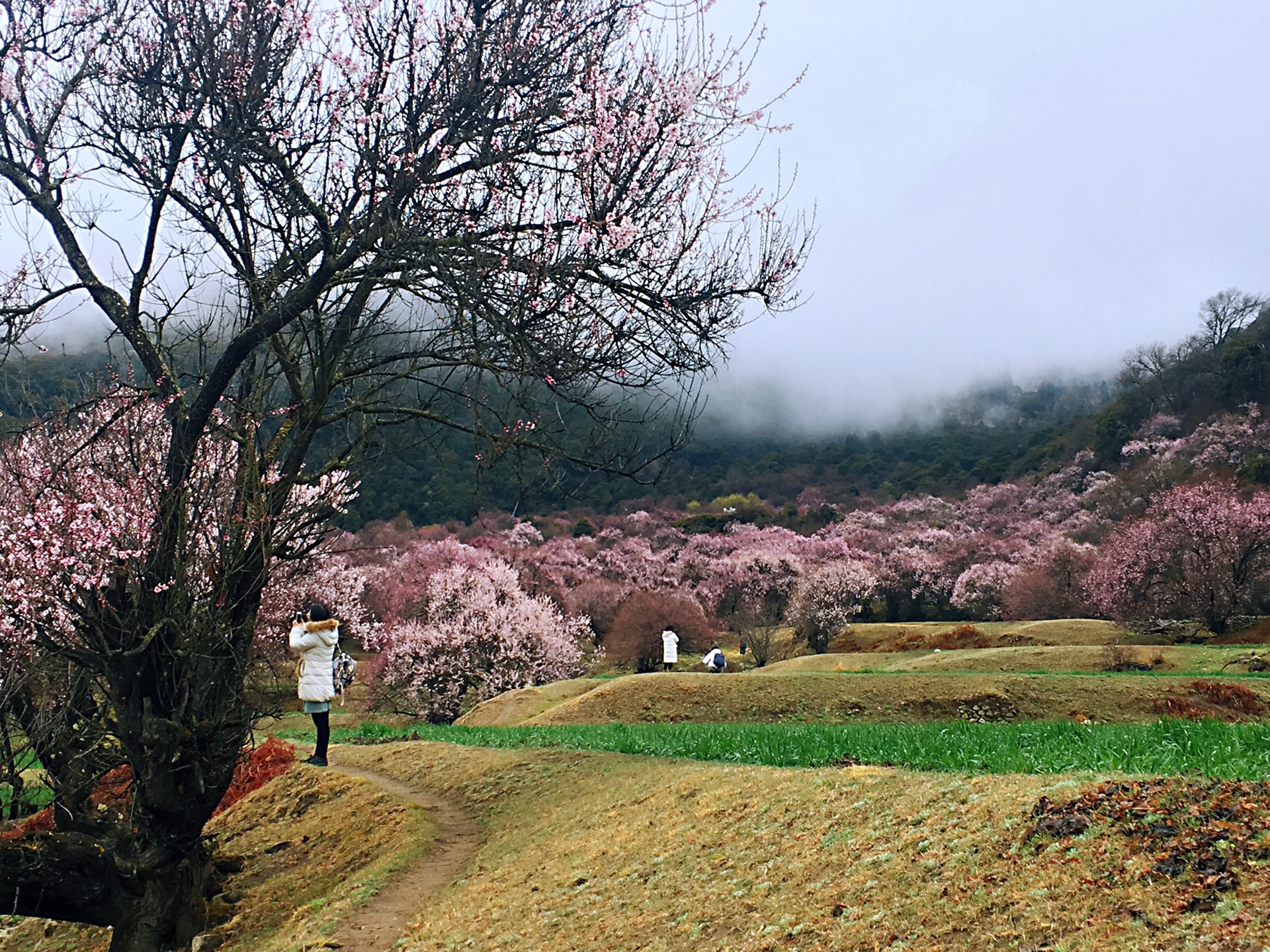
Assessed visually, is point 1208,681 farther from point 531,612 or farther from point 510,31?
point 531,612

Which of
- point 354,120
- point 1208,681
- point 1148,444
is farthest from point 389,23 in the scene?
point 1148,444

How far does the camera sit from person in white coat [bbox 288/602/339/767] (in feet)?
37.8

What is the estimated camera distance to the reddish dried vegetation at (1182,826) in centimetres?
361

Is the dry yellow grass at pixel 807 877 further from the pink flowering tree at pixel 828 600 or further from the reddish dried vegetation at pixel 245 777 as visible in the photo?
the pink flowering tree at pixel 828 600

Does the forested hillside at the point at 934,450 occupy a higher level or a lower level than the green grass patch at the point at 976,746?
higher

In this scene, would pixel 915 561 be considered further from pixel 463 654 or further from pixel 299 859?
pixel 299 859

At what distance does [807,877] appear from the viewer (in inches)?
201

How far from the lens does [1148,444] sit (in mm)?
59125

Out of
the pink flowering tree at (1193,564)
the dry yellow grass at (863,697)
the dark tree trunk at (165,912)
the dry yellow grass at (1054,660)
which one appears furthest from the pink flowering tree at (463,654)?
the pink flowering tree at (1193,564)

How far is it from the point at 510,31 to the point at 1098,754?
307 inches

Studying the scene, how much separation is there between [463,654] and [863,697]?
496 inches

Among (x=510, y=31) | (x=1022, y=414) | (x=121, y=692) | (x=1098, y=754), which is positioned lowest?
(x=1098, y=754)

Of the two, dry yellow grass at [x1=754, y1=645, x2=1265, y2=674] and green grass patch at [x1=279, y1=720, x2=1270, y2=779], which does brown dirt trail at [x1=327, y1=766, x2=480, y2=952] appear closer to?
green grass patch at [x1=279, y1=720, x2=1270, y2=779]

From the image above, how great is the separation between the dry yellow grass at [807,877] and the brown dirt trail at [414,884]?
24cm
